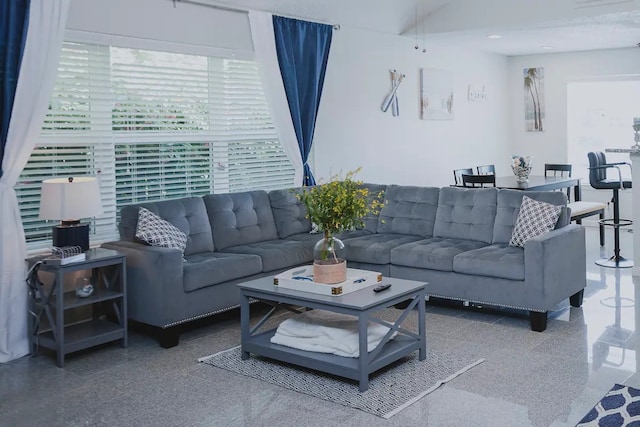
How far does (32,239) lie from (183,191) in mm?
1412

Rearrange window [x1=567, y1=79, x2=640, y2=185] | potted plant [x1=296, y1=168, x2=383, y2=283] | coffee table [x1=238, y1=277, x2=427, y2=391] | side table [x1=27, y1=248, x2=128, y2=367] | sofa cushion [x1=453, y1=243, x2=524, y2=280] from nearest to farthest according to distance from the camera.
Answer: coffee table [x1=238, y1=277, x2=427, y2=391], potted plant [x1=296, y1=168, x2=383, y2=283], side table [x1=27, y1=248, x2=128, y2=367], sofa cushion [x1=453, y1=243, x2=524, y2=280], window [x1=567, y1=79, x2=640, y2=185]

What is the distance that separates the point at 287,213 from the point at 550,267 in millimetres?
2386

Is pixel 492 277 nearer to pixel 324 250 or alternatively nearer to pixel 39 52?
pixel 324 250

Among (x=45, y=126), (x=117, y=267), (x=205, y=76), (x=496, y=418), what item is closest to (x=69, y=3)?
(x=45, y=126)

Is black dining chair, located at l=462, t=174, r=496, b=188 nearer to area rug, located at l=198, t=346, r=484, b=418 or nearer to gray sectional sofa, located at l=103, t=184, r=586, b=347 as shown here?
gray sectional sofa, located at l=103, t=184, r=586, b=347

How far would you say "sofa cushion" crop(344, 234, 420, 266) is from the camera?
553 cm

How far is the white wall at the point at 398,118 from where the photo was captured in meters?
7.36

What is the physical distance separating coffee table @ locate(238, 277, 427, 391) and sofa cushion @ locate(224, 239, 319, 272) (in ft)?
Result: 2.82

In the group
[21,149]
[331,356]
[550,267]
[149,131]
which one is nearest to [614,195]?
[550,267]

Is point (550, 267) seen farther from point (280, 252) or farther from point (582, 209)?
point (582, 209)

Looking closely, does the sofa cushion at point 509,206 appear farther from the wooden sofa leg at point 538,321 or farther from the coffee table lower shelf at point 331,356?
the coffee table lower shelf at point 331,356

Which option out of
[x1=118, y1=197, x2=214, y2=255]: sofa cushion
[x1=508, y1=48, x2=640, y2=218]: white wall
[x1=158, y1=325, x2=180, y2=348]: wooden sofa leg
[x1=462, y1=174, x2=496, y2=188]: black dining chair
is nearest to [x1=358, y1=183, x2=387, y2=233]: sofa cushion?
[x1=462, y1=174, x2=496, y2=188]: black dining chair

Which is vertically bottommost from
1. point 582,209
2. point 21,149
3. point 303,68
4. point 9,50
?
point 582,209

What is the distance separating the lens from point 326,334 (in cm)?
403
